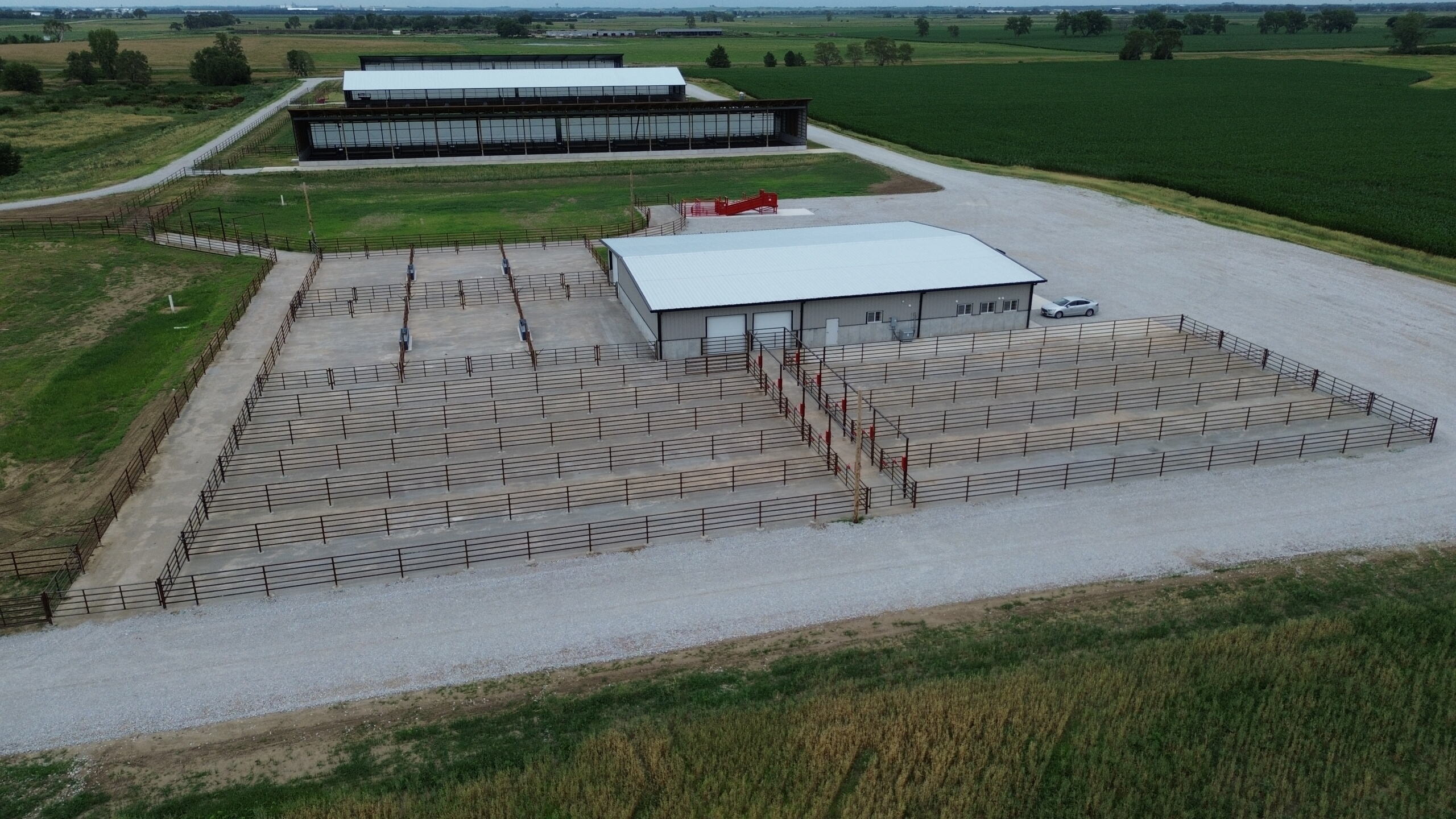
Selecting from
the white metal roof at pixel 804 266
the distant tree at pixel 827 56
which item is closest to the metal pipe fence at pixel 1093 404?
the white metal roof at pixel 804 266

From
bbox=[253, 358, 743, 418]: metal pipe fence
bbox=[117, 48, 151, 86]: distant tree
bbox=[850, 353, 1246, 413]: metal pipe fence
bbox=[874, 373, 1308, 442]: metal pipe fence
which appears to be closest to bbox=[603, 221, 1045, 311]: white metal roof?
bbox=[253, 358, 743, 418]: metal pipe fence

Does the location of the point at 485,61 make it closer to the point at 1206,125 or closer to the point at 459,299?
the point at 459,299

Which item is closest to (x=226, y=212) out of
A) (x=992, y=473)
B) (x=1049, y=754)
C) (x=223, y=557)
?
(x=223, y=557)

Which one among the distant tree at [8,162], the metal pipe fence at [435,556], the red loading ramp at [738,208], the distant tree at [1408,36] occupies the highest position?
the distant tree at [1408,36]

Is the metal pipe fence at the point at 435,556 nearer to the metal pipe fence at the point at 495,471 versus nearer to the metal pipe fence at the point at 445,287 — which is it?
the metal pipe fence at the point at 495,471

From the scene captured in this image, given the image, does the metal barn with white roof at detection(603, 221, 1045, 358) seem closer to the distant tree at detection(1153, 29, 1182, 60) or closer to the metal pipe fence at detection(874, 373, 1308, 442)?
the metal pipe fence at detection(874, 373, 1308, 442)

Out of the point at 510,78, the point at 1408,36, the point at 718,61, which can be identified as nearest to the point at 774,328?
the point at 510,78
